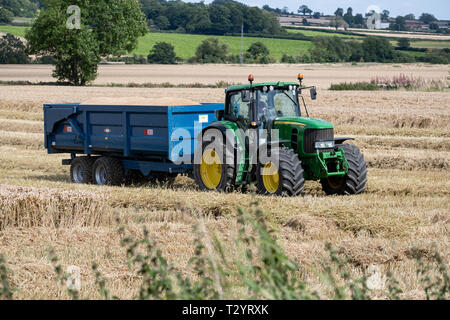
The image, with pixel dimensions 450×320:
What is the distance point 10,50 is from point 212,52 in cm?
2332

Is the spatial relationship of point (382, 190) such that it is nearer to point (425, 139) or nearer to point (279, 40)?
point (425, 139)

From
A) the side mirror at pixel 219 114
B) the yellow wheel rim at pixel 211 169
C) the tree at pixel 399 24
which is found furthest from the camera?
the tree at pixel 399 24

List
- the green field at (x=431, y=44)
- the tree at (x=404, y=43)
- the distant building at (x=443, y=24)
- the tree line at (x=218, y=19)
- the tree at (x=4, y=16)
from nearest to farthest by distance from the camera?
1. the tree at (x=404, y=43)
2. the green field at (x=431, y=44)
3. the tree at (x=4, y=16)
4. the tree line at (x=218, y=19)
5. the distant building at (x=443, y=24)

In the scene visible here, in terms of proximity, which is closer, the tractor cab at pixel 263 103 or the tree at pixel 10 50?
the tractor cab at pixel 263 103

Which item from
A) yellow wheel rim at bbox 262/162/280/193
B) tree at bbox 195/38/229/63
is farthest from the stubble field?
tree at bbox 195/38/229/63

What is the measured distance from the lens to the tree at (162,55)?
81.8m

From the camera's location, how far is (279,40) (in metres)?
97.0

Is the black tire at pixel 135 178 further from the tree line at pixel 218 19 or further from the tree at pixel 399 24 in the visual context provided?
the tree at pixel 399 24

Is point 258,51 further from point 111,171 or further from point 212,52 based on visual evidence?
point 111,171

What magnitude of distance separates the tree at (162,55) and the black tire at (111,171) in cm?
6832

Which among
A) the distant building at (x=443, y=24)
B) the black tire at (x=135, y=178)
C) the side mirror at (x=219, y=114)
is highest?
the distant building at (x=443, y=24)

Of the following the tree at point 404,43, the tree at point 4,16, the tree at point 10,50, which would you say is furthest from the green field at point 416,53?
the tree at point 4,16
